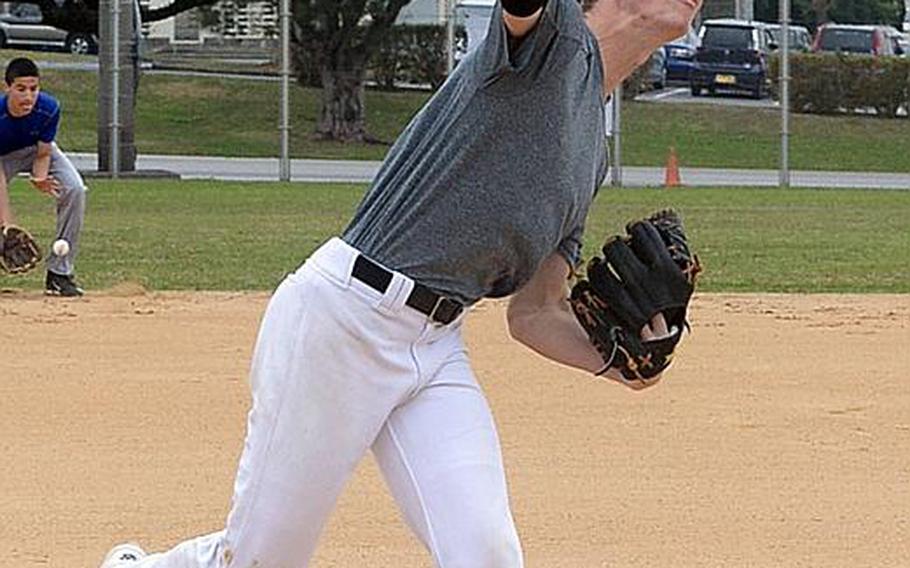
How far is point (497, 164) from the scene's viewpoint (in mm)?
3830

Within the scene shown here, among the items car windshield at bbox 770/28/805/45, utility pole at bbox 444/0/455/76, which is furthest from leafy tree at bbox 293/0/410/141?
car windshield at bbox 770/28/805/45

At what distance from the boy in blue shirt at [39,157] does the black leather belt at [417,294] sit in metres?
8.85

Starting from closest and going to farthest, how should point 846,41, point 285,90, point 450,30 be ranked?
point 285,90, point 450,30, point 846,41

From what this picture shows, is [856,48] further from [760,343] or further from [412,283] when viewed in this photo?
[412,283]

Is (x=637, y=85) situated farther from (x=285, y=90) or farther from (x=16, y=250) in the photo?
(x=16, y=250)

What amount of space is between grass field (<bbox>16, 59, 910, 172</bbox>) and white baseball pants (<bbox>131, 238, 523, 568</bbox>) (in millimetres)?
27802

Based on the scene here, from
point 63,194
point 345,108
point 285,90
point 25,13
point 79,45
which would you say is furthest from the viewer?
point 79,45

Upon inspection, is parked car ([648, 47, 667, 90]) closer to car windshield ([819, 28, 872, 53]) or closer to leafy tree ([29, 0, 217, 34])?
car windshield ([819, 28, 872, 53])

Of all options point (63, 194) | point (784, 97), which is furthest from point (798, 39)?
point (63, 194)

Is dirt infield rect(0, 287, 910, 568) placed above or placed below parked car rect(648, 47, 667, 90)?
above

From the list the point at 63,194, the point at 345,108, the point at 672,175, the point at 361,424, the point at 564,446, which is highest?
the point at 361,424

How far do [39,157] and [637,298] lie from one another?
903 centimetres

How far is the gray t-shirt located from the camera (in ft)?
12.5

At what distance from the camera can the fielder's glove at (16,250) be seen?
13.0m
